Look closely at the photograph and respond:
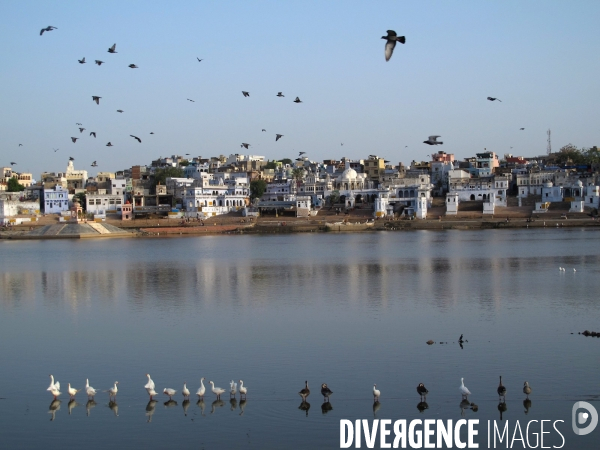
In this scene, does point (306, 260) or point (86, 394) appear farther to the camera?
point (306, 260)

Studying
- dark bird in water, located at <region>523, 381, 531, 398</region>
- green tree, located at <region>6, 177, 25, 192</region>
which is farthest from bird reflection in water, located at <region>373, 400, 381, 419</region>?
green tree, located at <region>6, 177, 25, 192</region>

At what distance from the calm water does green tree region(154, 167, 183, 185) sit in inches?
1729

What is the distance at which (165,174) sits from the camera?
240ft

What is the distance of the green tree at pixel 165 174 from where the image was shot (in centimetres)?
7191

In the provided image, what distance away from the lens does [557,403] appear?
987 cm

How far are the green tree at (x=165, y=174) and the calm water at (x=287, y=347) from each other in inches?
1729

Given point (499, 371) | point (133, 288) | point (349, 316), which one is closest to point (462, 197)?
point (133, 288)

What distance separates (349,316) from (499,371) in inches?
216

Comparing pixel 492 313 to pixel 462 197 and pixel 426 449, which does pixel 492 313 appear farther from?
pixel 462 197

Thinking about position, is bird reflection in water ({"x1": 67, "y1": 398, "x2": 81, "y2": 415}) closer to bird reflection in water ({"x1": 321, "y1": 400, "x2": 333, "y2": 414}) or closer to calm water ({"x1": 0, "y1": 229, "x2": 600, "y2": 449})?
calm water ({"x1": 0, "y1": 229, "x2": 600, "y2": 449})

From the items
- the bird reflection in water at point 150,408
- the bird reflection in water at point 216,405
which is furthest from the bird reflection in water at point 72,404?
the bird reflection in water at point 216,405

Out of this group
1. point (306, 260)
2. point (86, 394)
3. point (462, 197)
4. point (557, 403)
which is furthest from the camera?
point (462, 197)

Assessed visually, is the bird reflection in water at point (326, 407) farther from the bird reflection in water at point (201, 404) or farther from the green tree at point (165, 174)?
the green tree at point (165, 174)

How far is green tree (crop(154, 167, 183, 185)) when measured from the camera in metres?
71.9
